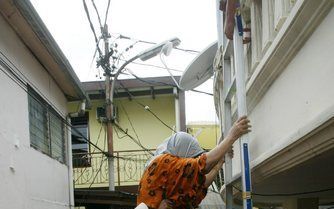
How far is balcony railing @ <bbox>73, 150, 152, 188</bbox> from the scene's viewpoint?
50.6 feet

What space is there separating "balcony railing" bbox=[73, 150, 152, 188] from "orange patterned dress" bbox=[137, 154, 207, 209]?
12168 millimetres

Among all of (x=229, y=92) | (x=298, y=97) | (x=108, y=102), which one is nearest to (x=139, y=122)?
(x=108, y=102)

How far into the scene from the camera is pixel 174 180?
10.5 ft

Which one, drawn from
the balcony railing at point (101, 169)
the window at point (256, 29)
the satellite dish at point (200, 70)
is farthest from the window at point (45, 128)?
the balcony railing at point (101, 169)

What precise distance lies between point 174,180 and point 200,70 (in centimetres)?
324

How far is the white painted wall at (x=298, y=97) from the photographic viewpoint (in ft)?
6.72

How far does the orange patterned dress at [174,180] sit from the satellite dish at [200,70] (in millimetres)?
2815

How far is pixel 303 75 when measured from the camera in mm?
2383

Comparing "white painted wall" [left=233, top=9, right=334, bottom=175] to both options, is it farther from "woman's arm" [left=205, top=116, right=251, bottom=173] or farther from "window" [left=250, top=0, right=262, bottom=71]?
"window" [left=250, top=0, right=262, bottom=71]

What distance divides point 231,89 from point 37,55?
494 cm

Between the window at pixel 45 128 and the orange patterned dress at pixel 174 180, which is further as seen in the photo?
the window at pixel 45 128

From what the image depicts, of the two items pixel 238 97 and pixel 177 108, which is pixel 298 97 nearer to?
pixel 238 97

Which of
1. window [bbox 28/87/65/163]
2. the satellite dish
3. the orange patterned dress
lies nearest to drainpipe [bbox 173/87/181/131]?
window [bbox 28/87/65/163]

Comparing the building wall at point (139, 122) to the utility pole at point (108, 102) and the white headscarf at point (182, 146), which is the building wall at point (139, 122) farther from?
the white headscarf at point (182, 146)
